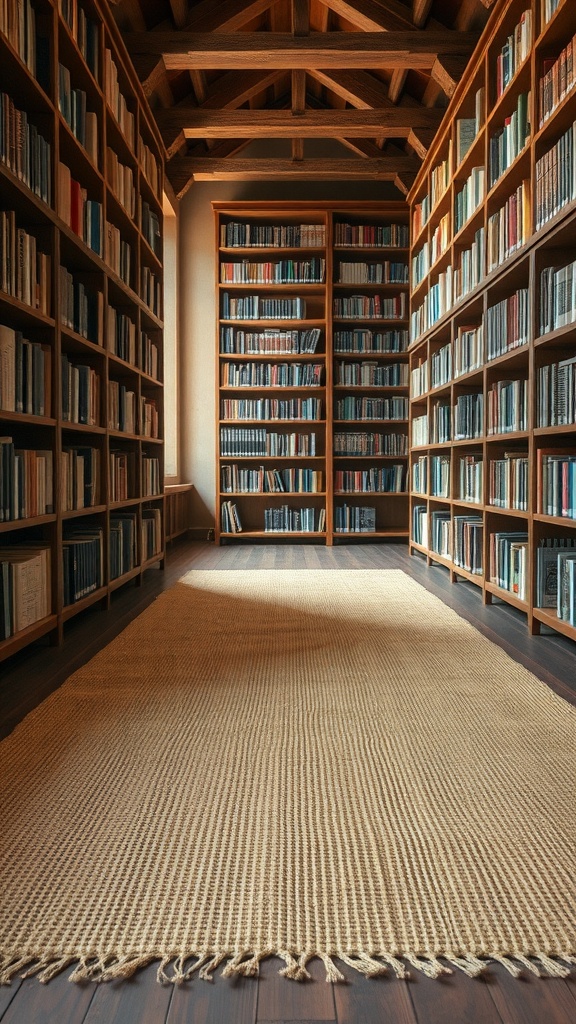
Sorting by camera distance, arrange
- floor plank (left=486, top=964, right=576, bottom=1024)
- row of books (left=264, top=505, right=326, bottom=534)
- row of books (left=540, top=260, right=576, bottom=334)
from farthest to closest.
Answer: row of books (left=264, top=505, right=326, bottom=534), row of books (left=540, top=260, right=576, bottom=334), floor plank (left=486, top=964, right=576, bottom=1024)

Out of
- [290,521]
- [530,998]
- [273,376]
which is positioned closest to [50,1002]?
[530,998]

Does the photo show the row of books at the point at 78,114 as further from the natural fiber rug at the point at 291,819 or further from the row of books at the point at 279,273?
the row of books at the point at 279,273

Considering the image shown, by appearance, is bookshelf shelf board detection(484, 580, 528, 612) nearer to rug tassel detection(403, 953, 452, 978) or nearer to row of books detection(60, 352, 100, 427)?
row of books detection(60, 352, 100, 427)

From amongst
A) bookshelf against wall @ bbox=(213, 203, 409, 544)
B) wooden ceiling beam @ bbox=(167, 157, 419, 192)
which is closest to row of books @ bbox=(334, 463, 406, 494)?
bookshelf against wall @ bbox=(213, 203, 409, 544)

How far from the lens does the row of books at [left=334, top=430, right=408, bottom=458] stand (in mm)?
6535

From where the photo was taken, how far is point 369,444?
6.56 m

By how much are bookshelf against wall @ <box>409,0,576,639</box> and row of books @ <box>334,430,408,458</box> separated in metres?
1.40

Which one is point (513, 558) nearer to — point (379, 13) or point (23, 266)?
point (23, 266)

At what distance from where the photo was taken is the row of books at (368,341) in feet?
21.4

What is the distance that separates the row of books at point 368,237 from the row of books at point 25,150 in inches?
167

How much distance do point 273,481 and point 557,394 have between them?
Answer: 4016 mm

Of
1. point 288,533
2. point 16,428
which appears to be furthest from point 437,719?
point 288,533

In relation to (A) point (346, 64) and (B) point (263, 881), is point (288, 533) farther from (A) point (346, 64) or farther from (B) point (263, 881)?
(B) point (263, 881)

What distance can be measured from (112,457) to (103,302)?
83 centimetres
